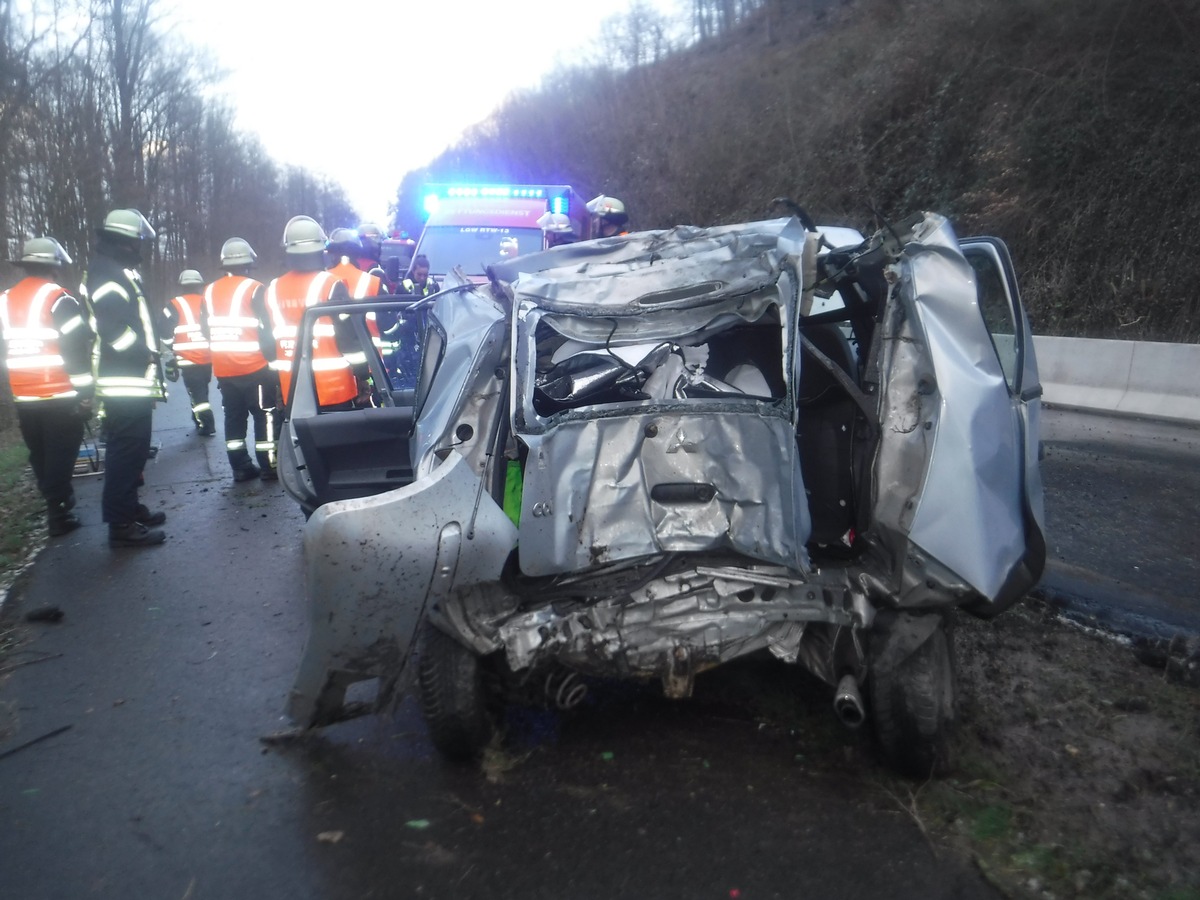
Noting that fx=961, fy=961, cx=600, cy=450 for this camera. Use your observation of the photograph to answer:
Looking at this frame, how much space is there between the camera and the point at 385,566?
10.0 ft

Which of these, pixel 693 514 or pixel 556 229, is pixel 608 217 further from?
pixel 693 514

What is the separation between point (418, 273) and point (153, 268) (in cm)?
2392

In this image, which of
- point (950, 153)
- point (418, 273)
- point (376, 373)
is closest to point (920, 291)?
point (376, 373)

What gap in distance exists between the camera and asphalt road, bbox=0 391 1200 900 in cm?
288

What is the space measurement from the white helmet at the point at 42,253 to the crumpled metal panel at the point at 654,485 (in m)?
5.36

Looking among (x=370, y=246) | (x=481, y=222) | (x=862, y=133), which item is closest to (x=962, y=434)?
(x=481, y=222)

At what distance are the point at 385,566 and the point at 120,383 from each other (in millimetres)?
4556

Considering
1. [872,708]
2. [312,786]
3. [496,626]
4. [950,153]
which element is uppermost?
[950,153]

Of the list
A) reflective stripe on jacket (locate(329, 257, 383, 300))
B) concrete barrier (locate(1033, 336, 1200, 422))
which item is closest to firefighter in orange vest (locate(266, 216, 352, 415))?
reflective stripe on jacket (locate(329, 257, 383, 300))

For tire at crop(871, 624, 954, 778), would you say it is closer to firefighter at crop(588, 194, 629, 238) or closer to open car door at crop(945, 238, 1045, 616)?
open car door at crop(945, 238, 1045, 616)

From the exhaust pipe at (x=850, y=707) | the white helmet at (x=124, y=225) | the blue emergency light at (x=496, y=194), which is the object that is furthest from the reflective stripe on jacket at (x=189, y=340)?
the exhaust pipe at (x=850, y=707)

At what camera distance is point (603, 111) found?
32.8 m

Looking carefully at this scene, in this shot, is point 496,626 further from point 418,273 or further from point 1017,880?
point 418,273

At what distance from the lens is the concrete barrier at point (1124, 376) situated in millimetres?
10352
